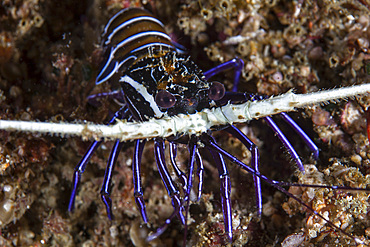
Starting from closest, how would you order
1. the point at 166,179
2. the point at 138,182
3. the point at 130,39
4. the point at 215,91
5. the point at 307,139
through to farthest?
the point at 215,91 < the point at 166,179 < the point at 138,182 < the point at 307,139 < the point at 130,39

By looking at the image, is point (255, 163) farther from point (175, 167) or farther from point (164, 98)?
point (164, 98)

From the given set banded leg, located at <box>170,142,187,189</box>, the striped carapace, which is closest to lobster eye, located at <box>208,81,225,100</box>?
the striped carapace

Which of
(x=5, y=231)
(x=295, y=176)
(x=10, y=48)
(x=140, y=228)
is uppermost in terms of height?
(x=10, y=48)

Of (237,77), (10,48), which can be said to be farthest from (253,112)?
(10,48)

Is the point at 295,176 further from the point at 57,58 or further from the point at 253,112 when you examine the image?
the point at 57,58

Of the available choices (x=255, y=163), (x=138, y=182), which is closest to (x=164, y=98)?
(x=138, y=182)

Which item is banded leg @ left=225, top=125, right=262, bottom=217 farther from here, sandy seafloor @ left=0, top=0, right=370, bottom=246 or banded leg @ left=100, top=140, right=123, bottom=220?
banded leg @ left=100, top=140, right=123, bottom=220
